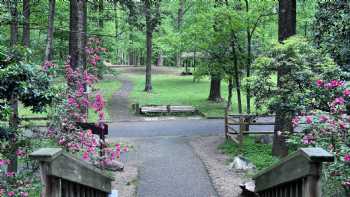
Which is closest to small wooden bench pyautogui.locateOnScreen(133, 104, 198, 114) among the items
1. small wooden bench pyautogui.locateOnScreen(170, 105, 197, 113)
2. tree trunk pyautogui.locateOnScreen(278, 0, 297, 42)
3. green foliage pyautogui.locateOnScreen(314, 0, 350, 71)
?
small wooden bench pyautogui.locateOnScreen(170, 105, 197, 113)

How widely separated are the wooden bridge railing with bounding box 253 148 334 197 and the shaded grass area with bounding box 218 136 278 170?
6.75m

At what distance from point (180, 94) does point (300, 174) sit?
2537 cm

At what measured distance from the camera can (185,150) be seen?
12.6 metres

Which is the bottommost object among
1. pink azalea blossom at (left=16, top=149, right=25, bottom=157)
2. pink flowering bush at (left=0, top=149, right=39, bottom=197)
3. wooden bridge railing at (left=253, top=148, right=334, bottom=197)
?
pink flowering bush at (left=0, top=149, right=39, bottom=197)

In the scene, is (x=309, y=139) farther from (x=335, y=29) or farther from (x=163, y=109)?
(x=163, y=109)

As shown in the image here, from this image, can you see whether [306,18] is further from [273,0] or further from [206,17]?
[206,17]

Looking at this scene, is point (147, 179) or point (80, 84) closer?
point (80, 84)

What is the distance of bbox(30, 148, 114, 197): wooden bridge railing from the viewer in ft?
8.42

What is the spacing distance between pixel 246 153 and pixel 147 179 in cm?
380

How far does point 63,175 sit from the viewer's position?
2771mm

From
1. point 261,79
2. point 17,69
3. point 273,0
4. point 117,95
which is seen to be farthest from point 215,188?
point 117,95

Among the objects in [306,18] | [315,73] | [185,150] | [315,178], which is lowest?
[185,150]

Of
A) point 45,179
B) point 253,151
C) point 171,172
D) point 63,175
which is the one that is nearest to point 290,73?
point 171,172

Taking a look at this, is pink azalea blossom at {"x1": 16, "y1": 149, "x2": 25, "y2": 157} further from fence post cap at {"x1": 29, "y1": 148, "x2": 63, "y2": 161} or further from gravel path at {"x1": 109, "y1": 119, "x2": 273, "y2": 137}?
gravel path at {"x1": 109, "y1": 119, "x2": 273, "y2": 137}
